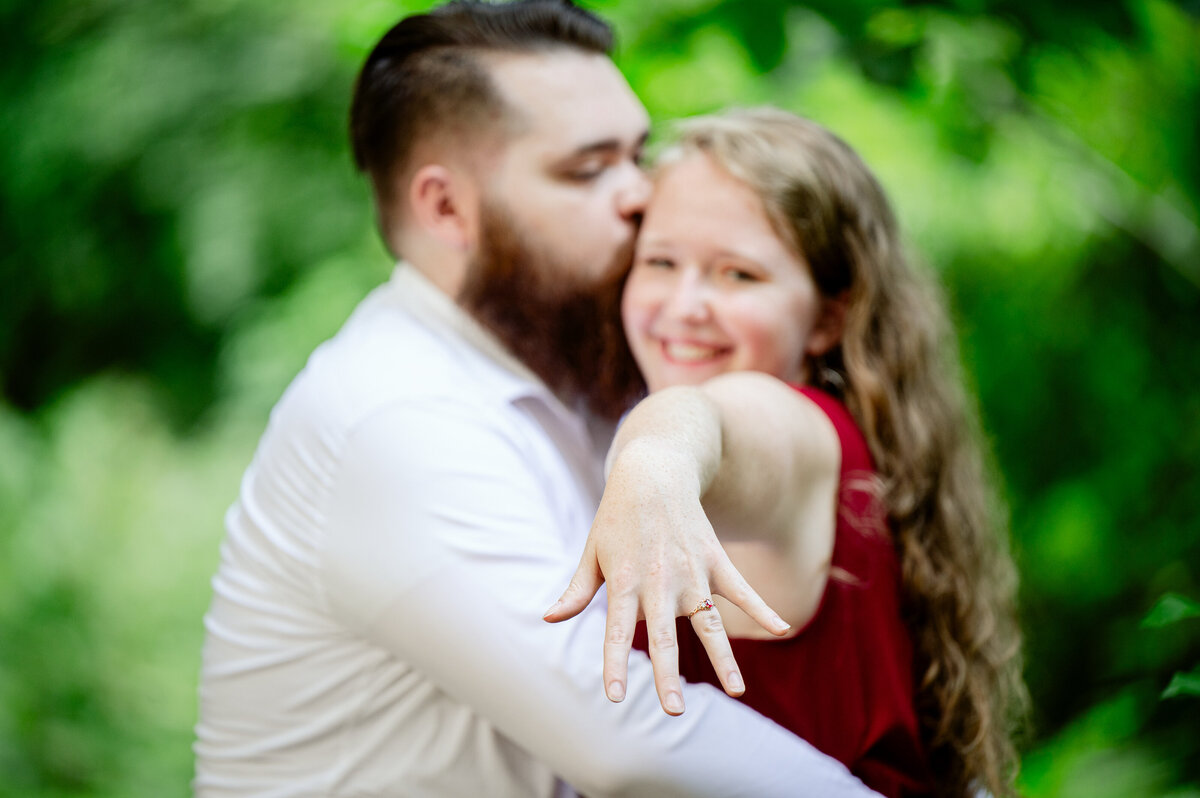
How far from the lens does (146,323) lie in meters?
4.11

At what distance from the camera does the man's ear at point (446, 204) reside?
1902 mm

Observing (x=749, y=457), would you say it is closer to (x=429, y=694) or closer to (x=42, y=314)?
(x=429, y=694)

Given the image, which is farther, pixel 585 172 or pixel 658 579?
pixel 585 172

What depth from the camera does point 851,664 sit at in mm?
1396

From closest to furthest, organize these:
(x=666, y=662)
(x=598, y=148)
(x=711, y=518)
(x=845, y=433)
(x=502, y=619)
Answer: (x=666, y=662)
(x=711, y=518)
(x=502, y=619)
(x=845, y=433)
(x=598, y=148)

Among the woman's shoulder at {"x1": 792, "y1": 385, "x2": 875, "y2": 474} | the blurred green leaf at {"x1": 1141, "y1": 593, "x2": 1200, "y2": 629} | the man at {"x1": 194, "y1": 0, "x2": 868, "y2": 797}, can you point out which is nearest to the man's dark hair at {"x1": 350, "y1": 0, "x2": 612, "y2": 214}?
the man at {"x1": 194, "y1": 0, "x2": 868, "y2": 797}

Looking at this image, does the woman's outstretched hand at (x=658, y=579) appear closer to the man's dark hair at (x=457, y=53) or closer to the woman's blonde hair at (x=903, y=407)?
the woman's blonde hair at (x=903, y=407)

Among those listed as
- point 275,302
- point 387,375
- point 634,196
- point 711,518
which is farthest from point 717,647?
point 275,302

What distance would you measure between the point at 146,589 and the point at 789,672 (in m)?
3.07

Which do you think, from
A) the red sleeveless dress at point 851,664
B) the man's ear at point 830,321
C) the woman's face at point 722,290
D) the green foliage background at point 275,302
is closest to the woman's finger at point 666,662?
the red sleeveless dress at point 851,664

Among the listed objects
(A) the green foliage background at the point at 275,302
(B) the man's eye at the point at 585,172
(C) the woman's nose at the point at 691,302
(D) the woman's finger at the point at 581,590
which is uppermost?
(D) the woman's finger at the point at 581,590

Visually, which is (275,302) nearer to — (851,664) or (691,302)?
(691,302)

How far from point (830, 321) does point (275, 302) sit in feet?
8.33

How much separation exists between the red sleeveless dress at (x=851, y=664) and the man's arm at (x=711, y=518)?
1.9 inches
